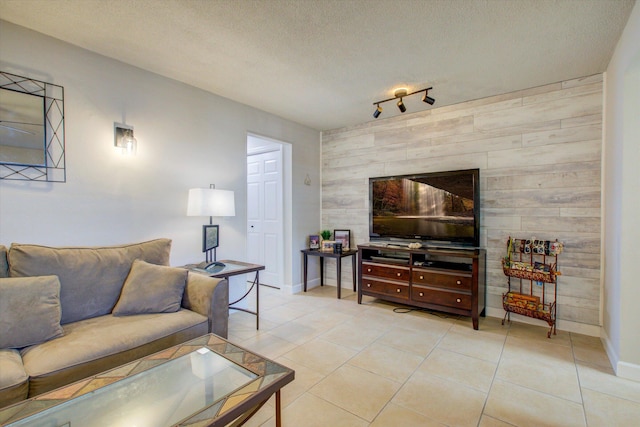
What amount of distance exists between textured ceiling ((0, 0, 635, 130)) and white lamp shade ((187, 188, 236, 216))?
44.1 inches

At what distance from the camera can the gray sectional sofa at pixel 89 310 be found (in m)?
1.52

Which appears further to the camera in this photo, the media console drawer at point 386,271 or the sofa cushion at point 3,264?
the media console drawer at point 386,271

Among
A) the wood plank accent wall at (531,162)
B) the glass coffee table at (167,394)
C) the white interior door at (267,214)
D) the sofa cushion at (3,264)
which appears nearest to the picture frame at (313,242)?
the white interior door at (267,214)

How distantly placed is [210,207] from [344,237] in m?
2.16

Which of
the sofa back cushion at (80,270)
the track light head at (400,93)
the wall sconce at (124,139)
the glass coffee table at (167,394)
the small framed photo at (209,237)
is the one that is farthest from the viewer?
the track light head at (400,93)

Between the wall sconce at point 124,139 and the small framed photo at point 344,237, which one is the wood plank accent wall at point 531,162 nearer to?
the small framed photo at point 344,237

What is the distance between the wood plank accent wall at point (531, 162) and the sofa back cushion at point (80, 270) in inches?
127

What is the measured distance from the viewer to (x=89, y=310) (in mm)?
2029

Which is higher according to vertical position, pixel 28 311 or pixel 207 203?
pixel 207 203

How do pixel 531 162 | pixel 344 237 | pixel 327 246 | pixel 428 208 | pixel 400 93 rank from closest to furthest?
pixel 531 162 → pixel 400 93 → pixel 428 208 → pixel 327 246 → pixel 344 237

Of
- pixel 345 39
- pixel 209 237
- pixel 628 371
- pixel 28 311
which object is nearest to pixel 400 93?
pixel 345 39

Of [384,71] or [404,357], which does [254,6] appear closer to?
[384,71]

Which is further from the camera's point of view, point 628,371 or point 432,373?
point 432,373

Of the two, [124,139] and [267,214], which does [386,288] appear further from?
[124,139]
